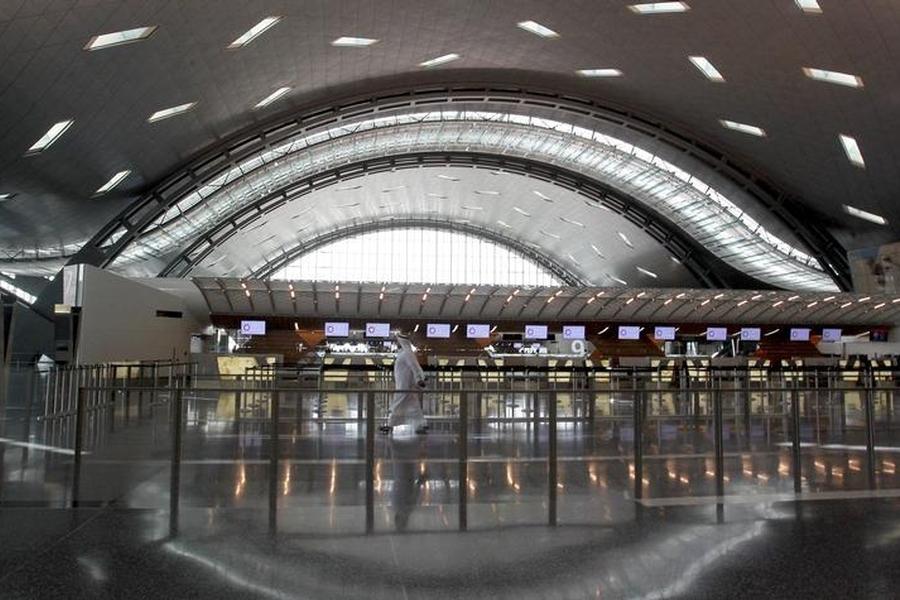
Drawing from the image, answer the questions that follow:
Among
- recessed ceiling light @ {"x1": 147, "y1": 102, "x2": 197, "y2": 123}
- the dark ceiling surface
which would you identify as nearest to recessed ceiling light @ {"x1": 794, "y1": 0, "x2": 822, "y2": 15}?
the dark ceiling surface

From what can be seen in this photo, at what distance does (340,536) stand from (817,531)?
3.79 metres

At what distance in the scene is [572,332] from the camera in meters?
43.4

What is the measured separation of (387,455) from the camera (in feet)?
30.9

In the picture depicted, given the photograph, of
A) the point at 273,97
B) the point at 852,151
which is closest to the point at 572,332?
the point at 852,151

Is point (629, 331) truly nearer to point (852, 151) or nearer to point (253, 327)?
point (852, 151)

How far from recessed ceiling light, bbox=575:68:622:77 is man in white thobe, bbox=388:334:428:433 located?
26.6m

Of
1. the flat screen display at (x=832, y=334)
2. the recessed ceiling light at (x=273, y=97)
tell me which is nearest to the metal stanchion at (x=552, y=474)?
the recessed ceiling light at (x=273, y=97)

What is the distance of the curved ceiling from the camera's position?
22.6m

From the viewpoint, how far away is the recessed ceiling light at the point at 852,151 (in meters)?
33.6

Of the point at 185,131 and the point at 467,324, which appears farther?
the point at 467,324

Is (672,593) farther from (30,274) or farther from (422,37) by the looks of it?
(30,274)

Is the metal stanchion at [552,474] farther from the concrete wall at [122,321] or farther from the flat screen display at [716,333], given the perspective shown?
the flat screen display at [716,333]

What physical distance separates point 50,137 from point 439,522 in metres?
25.9

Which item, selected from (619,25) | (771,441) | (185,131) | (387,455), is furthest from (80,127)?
(771,441)
